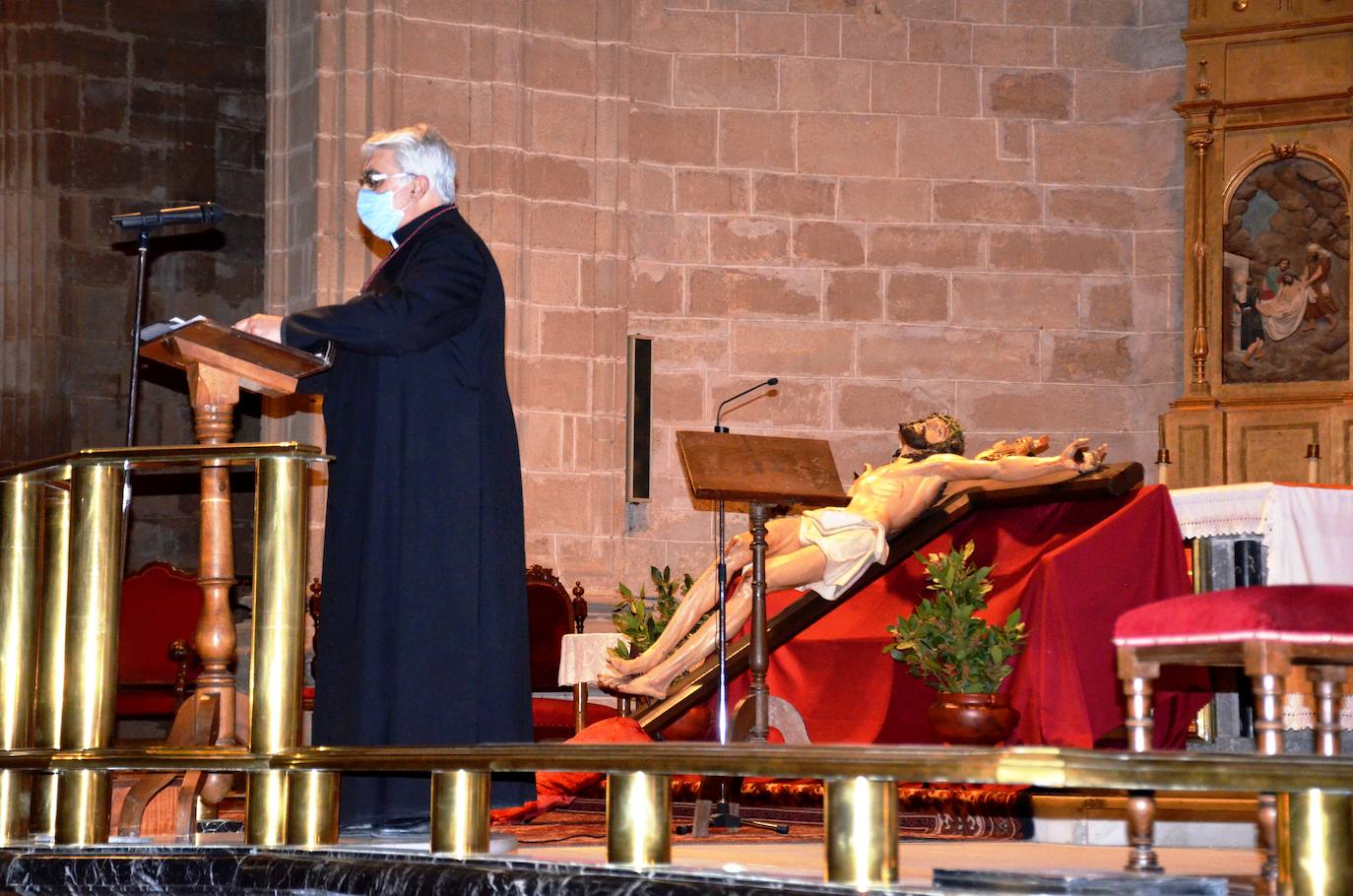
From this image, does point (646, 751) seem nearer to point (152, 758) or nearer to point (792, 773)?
point (792, 773)

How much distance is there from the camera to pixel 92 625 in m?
4.48

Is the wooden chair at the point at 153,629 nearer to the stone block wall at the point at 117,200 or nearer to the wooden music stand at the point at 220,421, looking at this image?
the stone block wall at the point at 117,200

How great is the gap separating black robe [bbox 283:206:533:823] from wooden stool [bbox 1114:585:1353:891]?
4.74ft

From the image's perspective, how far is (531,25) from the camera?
977 cm

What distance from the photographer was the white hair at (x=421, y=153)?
4469 mm

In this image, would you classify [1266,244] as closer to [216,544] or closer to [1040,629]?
[1040,629]

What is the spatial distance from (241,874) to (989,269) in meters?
7.17

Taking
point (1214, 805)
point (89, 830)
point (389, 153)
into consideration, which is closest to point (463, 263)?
point (389, 153)

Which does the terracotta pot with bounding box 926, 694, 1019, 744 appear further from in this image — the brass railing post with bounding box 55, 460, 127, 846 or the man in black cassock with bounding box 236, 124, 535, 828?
the brass railing post with bounding box 55, 460, 127, 846

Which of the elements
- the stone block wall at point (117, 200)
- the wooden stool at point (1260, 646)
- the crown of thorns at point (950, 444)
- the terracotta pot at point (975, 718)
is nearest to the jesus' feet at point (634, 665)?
the terracotta pot at point (975, 718)

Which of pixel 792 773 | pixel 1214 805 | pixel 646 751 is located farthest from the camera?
pixel 1214 805

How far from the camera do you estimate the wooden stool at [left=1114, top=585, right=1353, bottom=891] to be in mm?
3713

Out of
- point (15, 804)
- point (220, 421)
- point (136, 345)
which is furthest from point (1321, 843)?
point (15, 804)

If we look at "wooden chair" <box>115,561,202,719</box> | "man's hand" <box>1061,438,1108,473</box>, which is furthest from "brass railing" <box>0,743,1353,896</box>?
"wooden chair" <box>115,561,202,719</box>
